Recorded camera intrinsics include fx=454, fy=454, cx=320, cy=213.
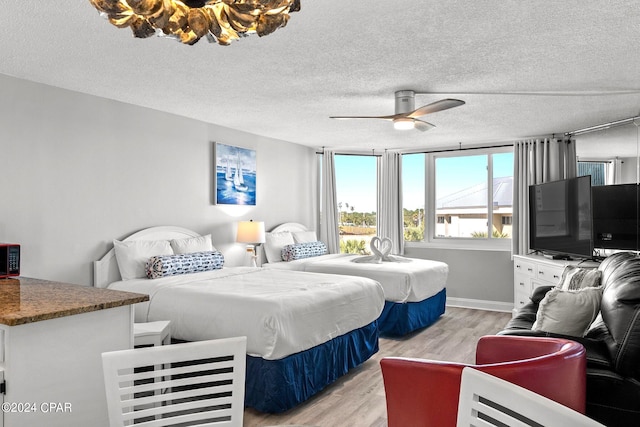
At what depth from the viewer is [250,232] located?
5.21 metres

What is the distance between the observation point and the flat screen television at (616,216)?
4.87m

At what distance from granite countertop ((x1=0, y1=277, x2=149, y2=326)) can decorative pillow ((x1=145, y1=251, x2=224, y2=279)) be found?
135 centimetres

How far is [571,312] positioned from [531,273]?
9.89ft

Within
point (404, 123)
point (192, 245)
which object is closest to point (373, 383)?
point (404, 123)

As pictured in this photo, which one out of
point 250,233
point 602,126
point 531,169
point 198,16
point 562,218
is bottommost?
point 250,233

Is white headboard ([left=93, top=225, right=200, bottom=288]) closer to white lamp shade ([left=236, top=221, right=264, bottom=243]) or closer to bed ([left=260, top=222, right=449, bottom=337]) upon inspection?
white lamp shade ([left=236, top=221, right=264, bottom=243])

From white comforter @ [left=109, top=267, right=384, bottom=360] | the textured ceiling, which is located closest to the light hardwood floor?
white comforter @ [left=109, top=267, right=384, bottom=360]

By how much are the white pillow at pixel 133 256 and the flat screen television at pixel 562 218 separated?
4271 mm

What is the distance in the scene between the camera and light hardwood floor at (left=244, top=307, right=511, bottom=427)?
290cm

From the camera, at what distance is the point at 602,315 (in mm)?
2424

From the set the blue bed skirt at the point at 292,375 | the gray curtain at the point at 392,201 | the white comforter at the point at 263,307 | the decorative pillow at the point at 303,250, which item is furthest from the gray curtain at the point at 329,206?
the blue bed skirt at the point at 292,375

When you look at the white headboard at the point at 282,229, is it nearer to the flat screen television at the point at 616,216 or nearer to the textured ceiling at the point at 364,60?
the textured ceiling at the point at 364,60

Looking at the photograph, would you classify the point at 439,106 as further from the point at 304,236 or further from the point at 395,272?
the point at 304,236

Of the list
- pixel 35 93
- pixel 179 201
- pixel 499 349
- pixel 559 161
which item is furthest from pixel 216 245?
pixel 559 161
